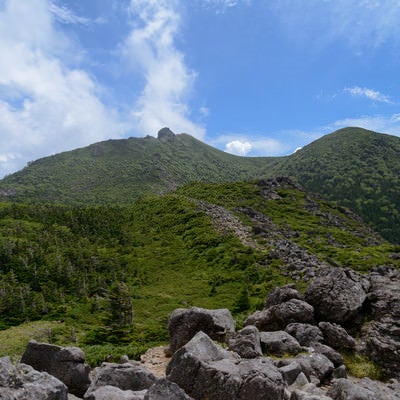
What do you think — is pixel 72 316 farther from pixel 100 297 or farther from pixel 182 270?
pixel 182 270

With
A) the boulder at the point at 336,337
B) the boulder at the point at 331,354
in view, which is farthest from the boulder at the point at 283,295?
the boulder at the point at 331,354

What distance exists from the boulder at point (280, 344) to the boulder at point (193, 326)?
8.58 ft

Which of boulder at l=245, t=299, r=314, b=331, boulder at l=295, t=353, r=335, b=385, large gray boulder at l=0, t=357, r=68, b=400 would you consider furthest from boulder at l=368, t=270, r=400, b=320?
large gray boulder at l=0, t=357, r=68, b=400

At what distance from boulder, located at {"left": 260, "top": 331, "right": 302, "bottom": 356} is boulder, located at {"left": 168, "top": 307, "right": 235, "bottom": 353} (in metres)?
2.62

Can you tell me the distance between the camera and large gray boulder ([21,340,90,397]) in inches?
574

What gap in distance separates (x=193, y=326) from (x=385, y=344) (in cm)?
1161

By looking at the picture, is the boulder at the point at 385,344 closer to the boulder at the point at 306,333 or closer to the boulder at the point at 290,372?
the boulder at the point at 306,333

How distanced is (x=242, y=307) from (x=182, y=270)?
2281 cm

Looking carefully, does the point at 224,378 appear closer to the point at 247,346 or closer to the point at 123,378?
the point at 123,378

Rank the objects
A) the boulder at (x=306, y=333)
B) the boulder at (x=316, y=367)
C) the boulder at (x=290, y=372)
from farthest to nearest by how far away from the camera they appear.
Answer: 1. the boulder at (x=306, y=333)
2. the boulder at (x=316, y=367)
3. the boulder at (x=290, y=372)

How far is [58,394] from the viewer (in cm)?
984

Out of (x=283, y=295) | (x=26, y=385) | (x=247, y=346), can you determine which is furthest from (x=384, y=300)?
(x=26, y=385)

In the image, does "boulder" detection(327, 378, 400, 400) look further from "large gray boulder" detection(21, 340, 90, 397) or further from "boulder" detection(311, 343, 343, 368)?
"large gray boulder" detection(21, 340, 90, 397)

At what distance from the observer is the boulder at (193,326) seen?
21672mm
